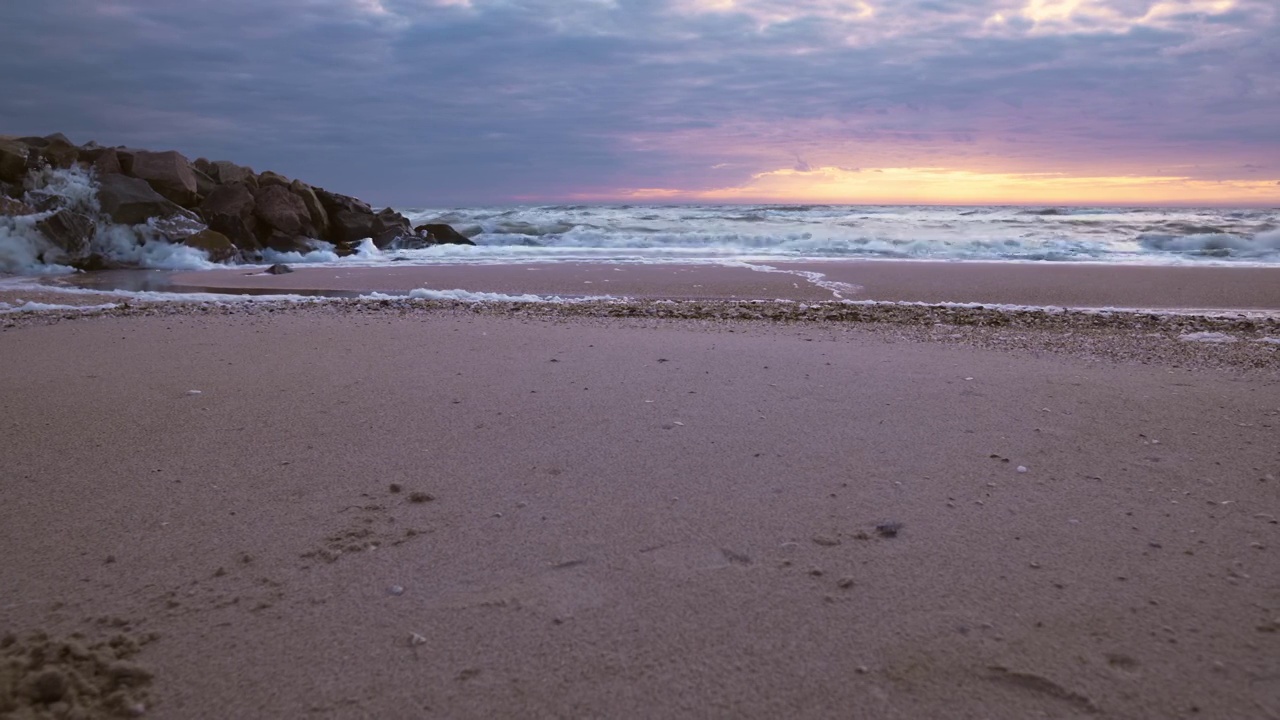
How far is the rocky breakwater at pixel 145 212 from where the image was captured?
14.4 metres

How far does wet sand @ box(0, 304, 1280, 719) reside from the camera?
1763mm

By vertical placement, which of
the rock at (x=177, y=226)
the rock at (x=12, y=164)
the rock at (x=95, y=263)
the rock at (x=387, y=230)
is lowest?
the rock at (x=95, y=263)

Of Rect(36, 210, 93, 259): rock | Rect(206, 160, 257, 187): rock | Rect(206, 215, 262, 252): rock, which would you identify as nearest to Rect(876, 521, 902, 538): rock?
Rect(36, 210, 93, 259): rock

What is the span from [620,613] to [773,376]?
8.62 feet

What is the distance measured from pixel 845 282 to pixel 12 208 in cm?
1381

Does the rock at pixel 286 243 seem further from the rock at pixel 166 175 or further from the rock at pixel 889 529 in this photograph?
the rock at pixel 889 529

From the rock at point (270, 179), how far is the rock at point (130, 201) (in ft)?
13.3

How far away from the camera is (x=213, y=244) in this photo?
16.0 metres

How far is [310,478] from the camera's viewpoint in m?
2.90

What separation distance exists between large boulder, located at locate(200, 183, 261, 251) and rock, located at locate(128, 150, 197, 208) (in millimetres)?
390

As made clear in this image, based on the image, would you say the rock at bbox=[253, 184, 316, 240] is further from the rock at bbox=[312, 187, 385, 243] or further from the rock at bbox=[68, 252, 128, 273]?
the rock at bbox=[68, 252, 128, 273]

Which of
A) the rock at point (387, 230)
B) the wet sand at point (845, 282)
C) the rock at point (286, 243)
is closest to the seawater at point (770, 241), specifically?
the rock at point (286, 243)

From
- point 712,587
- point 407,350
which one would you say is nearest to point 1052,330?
point 407,350

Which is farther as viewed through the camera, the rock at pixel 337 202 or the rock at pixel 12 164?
the rock at pixel 337 202
